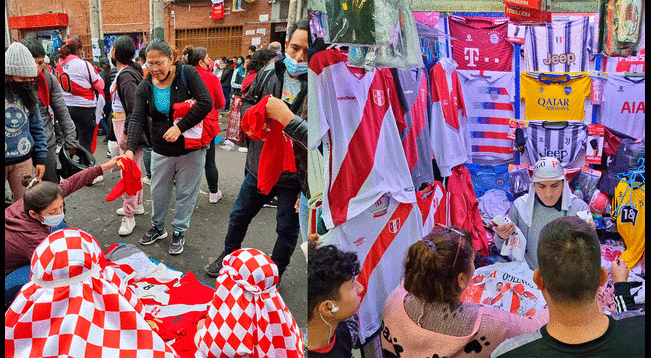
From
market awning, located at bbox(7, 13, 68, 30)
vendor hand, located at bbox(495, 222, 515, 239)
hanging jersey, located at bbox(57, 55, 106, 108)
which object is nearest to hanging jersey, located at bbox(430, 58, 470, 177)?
vendor hand, located at bbox(495, 222, 515, 239)

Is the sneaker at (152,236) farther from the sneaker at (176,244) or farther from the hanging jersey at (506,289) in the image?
the hanging jersey at (506,289)

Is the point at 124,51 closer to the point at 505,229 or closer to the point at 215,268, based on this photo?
the point at 215,268

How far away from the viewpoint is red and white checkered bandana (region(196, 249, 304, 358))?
4.89ft

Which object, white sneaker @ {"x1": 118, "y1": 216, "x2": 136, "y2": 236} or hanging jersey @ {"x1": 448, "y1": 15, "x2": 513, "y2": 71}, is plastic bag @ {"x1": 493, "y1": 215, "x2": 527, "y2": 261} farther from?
white sneaker @ {"x1": 118, "y1": 216, "x2": 136, "y2": 236}

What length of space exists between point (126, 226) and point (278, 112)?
237 centimetres

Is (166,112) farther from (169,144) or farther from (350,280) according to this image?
(350,280)

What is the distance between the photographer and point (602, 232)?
5.62 feet

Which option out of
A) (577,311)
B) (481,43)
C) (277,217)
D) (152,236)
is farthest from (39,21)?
(577,311)

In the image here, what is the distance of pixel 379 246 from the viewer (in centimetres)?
173

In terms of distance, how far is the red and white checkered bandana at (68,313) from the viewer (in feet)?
4.35

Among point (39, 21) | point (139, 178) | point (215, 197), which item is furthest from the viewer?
point (39, 21)

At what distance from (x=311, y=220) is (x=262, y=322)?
1.14 feet

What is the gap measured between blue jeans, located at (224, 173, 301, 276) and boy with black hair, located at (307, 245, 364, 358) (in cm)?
96

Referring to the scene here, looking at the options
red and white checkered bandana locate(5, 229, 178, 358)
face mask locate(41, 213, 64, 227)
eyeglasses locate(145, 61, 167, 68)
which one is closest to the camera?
red and white checkered bandana locate(5, 229, 178, 358)
